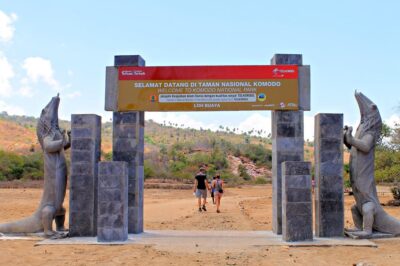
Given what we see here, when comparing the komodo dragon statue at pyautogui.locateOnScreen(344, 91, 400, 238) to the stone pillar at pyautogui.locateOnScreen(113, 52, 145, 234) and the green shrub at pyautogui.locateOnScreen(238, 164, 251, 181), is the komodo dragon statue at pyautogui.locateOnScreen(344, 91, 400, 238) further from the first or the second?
the green shrub at pyautogui.locateOnScreen(238, 164, 251, 181)

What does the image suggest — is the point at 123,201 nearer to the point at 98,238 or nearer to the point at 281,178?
the point at 98,238

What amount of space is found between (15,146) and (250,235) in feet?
168

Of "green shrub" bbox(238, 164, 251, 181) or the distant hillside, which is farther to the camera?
"green shrub" bbox(238, 164, 251, 181)

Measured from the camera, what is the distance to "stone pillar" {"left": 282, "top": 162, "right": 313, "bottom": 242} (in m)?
9.92

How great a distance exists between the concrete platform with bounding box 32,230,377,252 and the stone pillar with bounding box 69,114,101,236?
37 centimetres

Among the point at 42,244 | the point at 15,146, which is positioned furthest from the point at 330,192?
the point at 15,146

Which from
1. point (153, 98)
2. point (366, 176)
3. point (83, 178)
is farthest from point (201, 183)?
point (366, 176)

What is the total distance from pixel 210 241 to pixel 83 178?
3065 mm

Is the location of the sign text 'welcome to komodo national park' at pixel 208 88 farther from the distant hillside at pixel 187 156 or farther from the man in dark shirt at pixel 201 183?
the distant hillside at pixel 187 156

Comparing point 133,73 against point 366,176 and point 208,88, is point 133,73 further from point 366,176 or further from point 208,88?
point 366,176

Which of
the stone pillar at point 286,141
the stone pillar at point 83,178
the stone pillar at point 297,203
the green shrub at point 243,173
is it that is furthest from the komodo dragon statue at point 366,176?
the green shrub at point 243,173

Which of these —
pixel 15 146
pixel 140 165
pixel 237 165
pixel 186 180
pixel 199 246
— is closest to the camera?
pixel 199 246

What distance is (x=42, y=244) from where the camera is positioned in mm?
9742

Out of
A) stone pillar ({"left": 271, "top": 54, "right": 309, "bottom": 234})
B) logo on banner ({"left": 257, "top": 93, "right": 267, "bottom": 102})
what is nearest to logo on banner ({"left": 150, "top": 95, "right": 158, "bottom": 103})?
logo on banner ({"left": 257, "top": 93, "right": 267, "bottom": 102})
